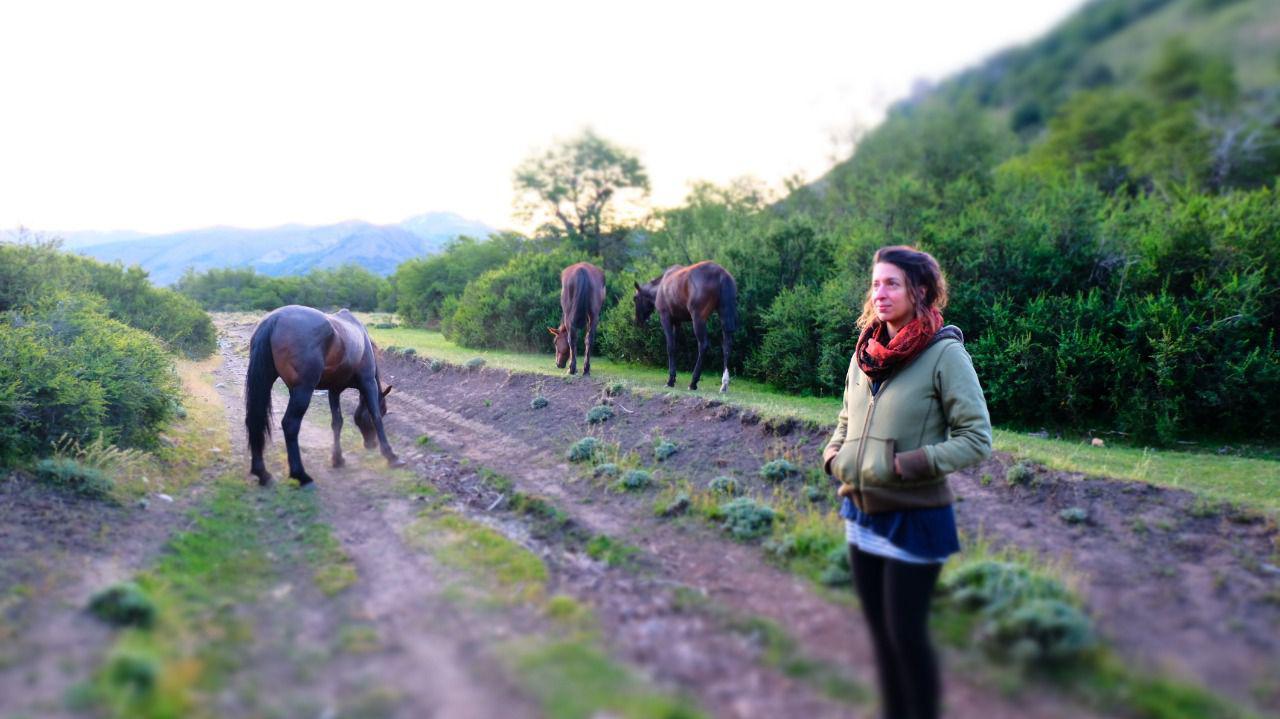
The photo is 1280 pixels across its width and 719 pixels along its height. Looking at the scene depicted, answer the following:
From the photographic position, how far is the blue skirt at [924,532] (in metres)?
2.69

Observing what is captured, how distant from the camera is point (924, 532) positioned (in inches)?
107

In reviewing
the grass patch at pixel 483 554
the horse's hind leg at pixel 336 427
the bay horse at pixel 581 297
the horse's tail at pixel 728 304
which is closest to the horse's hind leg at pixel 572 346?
the bay horse at pixel 581 297

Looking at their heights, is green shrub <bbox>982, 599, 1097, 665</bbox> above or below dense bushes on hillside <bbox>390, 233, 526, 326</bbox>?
below

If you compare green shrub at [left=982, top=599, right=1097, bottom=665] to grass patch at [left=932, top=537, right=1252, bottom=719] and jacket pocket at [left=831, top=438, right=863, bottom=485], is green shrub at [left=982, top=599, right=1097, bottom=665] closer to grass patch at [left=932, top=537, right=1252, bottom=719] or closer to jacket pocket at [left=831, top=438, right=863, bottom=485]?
grass patch at [left=932, top=537, right=1252, bottom=719]

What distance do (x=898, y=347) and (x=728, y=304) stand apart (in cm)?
869

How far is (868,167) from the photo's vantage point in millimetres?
25500

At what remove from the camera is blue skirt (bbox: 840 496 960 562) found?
2.69 m

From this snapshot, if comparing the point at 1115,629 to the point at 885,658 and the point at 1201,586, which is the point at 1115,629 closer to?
the point at 1201,586

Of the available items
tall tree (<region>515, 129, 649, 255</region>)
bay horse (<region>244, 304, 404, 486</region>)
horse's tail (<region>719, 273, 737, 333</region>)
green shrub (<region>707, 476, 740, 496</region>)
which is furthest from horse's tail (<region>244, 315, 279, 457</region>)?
tall tree (<region>515, 129, 649, 255</region>)

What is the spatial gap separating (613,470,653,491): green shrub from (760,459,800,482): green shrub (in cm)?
122

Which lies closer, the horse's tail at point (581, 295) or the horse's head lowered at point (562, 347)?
the horse's tail at point (581, 295)

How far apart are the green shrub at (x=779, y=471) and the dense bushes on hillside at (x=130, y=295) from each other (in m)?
14.5

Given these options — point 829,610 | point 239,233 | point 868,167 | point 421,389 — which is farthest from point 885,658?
point 239,233

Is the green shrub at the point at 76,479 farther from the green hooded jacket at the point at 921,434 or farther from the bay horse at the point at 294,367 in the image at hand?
the green hooded jacket at the point at 921,434
